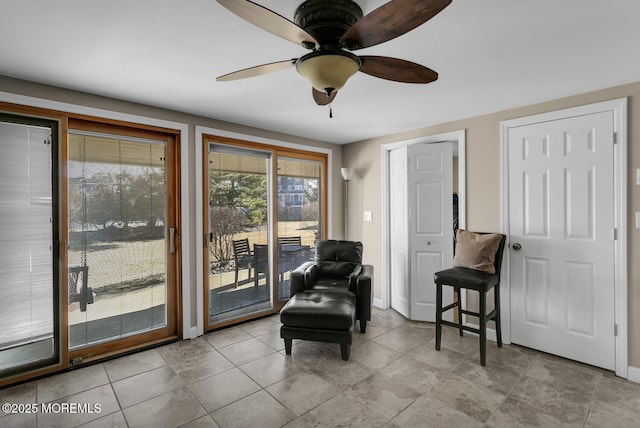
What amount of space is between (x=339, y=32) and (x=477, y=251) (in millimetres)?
2369

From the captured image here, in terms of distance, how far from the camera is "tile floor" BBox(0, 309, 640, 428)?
199cm

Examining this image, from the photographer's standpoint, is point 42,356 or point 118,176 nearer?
point 42,356

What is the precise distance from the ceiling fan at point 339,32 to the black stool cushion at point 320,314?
1892 millimetres

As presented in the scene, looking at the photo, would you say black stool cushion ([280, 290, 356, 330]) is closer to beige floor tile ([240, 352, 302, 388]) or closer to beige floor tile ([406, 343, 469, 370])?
beige floor tile ([240, 352, 302, 388])

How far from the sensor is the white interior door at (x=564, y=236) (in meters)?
2.59

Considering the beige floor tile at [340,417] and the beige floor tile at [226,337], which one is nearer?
the beige floor tile at [340,417]

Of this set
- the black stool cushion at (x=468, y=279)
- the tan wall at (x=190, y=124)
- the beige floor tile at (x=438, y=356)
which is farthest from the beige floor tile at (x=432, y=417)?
the tan wall at (x=190, y=124)

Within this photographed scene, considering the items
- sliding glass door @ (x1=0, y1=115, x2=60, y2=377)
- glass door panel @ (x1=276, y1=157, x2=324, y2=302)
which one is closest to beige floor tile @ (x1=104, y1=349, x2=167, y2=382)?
sliding glass door @ (x1=0, y1=115, x2=60, y2=377)

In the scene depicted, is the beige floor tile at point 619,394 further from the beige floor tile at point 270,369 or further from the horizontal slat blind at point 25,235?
the horizontal slat blind at point 25,235

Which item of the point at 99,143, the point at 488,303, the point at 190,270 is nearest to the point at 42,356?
the point at 190,270

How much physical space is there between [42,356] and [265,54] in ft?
9.64

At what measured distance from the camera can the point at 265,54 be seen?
2.01 m

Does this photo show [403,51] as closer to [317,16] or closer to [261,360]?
[317,16]

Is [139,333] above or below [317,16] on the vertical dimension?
below
